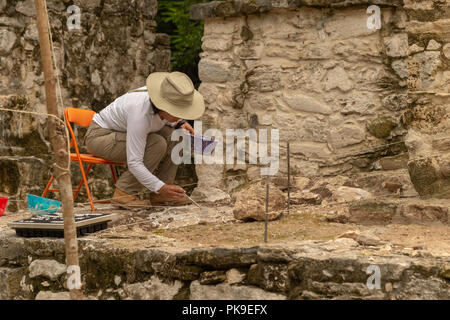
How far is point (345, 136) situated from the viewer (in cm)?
486

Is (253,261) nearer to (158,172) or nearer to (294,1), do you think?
(158,172)

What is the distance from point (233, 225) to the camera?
3947mm

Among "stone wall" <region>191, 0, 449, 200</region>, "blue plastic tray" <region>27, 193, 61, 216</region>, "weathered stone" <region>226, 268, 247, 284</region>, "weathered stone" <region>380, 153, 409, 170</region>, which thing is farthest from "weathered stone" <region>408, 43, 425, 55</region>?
"blue plastic tray" <region>27, 193, 61, 216</region>

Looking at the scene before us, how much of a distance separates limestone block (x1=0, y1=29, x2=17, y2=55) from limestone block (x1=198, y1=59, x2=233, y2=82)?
5.51 ft

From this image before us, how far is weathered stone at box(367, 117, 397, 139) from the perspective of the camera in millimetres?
4762

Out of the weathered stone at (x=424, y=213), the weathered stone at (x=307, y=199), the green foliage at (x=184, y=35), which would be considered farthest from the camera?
the green foliage at (x=184, y=35)

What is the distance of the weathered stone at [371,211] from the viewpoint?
368 centimetres

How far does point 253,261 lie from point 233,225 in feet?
2.58

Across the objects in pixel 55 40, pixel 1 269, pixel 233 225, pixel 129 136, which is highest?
pixel 55 40

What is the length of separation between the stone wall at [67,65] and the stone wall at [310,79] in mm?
1291

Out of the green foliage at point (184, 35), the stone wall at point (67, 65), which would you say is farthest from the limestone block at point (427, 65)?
the green foliage at point (184, 35)

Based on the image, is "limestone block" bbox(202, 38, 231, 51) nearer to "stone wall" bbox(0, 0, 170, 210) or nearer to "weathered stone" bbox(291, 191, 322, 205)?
"stone wall" bbox(0, 0, 170, 210)

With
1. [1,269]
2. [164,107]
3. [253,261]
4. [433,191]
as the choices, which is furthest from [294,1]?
[1,269]

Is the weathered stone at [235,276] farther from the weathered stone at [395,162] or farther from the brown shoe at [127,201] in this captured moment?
the weathered stone at [395,162]
